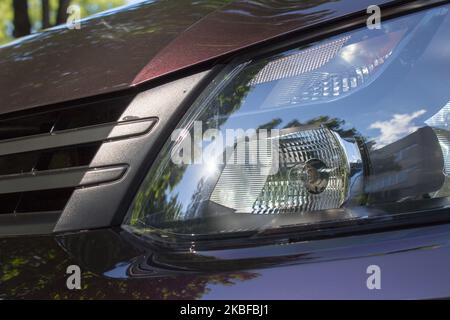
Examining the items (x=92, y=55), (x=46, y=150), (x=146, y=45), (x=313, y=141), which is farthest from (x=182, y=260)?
(x=92, y=55)

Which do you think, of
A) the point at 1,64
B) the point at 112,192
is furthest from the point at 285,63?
the point at 1,64

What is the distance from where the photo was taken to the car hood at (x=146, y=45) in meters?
1.52

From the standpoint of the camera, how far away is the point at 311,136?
1.45 metres

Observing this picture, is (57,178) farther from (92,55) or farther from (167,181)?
(92,55)

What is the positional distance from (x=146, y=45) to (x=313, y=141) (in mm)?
609

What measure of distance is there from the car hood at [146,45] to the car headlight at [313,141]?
0.08 meters

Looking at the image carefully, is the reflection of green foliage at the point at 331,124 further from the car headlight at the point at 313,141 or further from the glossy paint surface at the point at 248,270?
the glossy paint surface at the point at 248,270

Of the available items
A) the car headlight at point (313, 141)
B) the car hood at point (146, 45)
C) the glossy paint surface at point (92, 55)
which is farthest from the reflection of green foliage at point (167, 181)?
the glossy paint surface at point (92, 55)

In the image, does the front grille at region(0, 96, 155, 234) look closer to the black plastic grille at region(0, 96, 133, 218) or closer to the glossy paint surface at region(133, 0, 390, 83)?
the black plastic grille at region(0, 96, 133, 218)

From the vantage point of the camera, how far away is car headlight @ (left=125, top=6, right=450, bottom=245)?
142 cm

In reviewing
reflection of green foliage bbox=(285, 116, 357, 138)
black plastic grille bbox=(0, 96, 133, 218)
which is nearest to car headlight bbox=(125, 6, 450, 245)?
reflection of green foliage bbox=(285, 116, 357, 138)

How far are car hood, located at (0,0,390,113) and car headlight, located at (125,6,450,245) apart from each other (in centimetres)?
8

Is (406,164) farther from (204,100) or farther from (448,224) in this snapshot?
(204,100)

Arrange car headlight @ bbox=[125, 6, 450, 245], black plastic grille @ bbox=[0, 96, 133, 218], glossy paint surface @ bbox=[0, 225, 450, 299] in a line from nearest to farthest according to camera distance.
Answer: glossy paint surface @ bbox=[0, 225, 450, 299] → car headlight @ bbox=[125, 6, 450, 245] → black plastic grille @ bbox=[0, 96, 133, 218]
